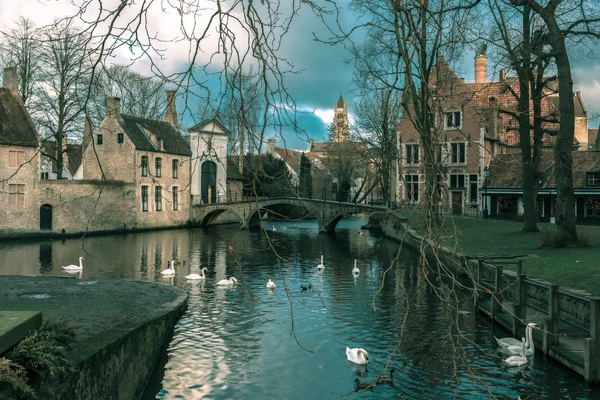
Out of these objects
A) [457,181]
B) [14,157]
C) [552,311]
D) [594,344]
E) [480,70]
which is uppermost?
[480,70]

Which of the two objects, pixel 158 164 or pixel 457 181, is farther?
pixel 158 164

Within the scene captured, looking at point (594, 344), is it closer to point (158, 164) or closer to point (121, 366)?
point (121, 366)

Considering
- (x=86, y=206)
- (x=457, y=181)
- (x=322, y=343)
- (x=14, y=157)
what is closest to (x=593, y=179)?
(x=457, y=181)

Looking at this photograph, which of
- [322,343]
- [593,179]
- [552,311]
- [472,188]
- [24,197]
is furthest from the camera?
[472,188]

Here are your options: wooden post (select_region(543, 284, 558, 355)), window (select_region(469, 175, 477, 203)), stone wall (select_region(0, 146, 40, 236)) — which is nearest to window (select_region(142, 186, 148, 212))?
stone wall (select_region(0, 146, 40, 236))

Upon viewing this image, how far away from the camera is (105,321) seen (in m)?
10.1

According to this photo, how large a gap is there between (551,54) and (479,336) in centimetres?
989

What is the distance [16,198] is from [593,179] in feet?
114

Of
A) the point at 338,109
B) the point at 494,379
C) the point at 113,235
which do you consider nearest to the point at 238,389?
the point at 494,379

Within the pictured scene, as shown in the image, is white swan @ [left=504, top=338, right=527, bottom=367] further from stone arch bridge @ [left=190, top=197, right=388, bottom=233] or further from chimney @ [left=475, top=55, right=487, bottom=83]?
chimney @ [left=475, top=55, right=487, bottom=83]

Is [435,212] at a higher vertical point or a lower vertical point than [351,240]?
higher

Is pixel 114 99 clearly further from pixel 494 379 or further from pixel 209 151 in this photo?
pixel 209 151

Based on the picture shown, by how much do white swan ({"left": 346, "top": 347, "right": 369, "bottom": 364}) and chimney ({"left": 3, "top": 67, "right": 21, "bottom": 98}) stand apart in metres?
34.0

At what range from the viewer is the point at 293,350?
11.6 metres
